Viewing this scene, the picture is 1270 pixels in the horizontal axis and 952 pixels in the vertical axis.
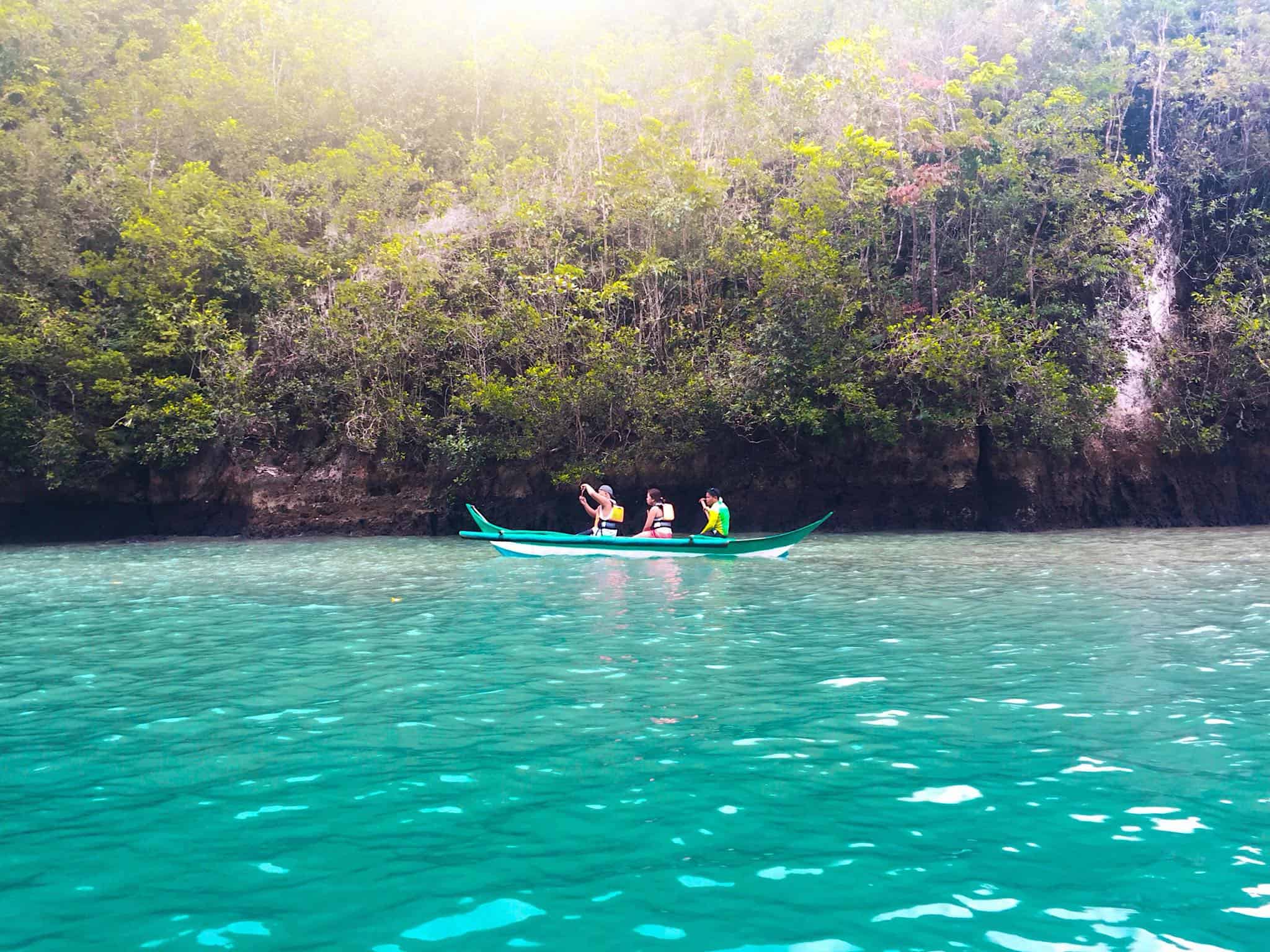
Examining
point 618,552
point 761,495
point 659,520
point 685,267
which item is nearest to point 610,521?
point 659,520

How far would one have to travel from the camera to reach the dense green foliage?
2519cm

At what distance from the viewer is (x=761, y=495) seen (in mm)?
26531

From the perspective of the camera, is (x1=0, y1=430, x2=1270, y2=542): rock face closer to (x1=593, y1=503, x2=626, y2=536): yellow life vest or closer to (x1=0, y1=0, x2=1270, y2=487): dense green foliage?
(x1=0, y1=0, x2=1270, y2=487): dense green foliage

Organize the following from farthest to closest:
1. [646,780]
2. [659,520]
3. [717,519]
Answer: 1. [659,520]
2. [717,519]
3. [646,780]

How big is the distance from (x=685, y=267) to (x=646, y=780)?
2380 cm

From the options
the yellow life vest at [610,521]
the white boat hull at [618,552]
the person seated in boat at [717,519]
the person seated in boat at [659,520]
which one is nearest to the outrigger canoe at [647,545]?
the white boat hull at [618,552]

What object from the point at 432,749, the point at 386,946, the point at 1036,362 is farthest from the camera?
the point at 1036,362

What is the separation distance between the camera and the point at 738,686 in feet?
23.5

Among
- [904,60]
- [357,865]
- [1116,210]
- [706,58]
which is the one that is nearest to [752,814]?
[357,865]

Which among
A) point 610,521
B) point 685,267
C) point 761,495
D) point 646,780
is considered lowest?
point 646,780

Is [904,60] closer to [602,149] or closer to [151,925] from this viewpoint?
[602,149]

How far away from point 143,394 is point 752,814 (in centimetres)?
2613

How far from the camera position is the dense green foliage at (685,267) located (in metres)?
25.2

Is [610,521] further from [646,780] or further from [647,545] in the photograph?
[646,780]
